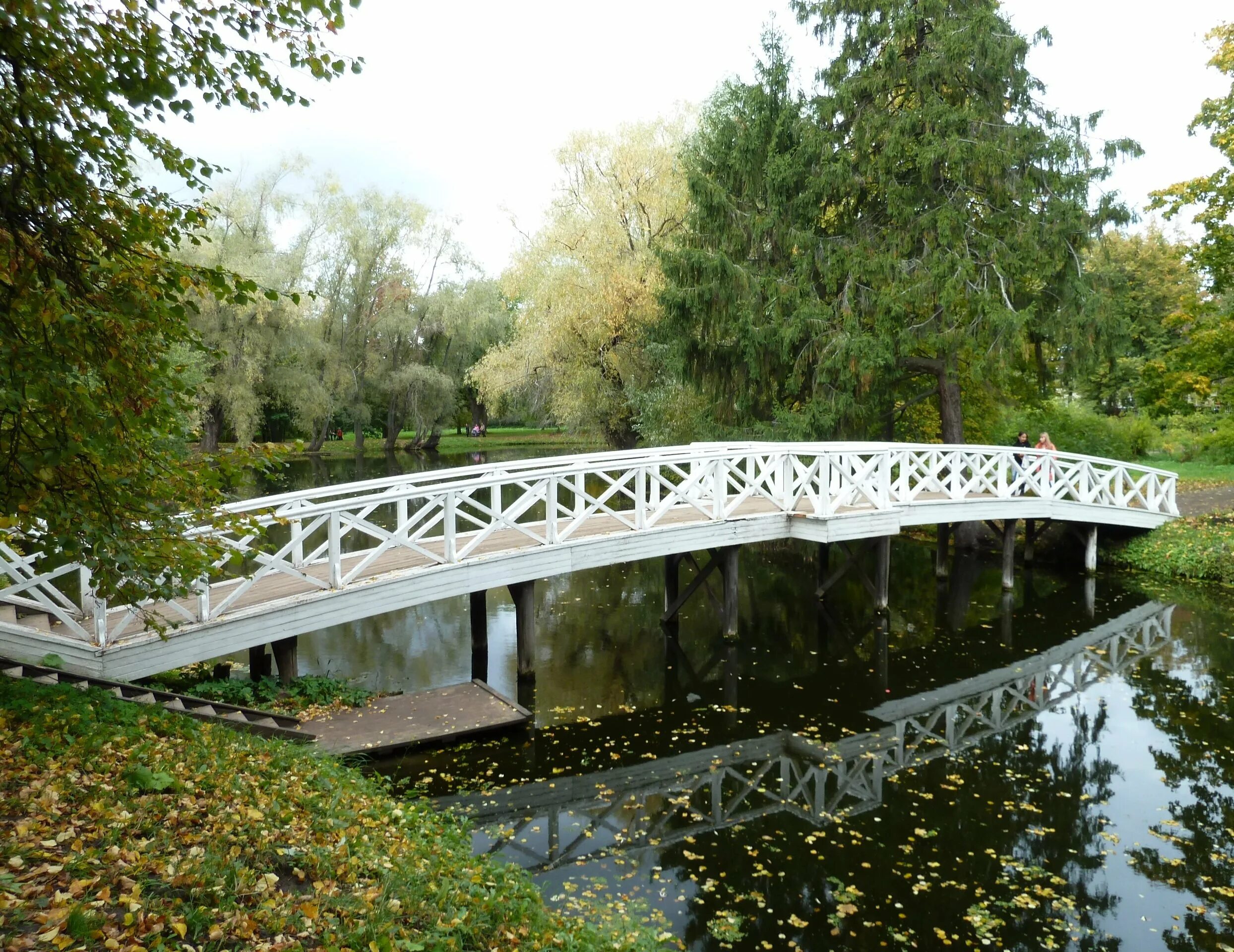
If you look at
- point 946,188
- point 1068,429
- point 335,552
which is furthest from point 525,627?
point 1068,429

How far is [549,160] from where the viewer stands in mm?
26453

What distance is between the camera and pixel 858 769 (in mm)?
8172

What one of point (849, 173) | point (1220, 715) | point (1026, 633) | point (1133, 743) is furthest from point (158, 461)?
point (849, 173)

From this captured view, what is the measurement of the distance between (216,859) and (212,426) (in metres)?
32.3

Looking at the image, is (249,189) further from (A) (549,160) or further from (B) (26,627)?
(B) (26,627)

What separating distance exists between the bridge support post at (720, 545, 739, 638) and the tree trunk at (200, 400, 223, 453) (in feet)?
83.3

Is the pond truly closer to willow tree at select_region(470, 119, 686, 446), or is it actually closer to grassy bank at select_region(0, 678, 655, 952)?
grassy bank at select_region(0, 678, 655, 952)

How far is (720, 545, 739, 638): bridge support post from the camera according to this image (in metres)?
12.9

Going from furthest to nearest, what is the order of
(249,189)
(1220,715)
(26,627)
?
(249,189) → (1220,715) → (26,627)

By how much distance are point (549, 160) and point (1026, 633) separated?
19827mm

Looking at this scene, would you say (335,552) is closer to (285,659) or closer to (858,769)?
(285,659)

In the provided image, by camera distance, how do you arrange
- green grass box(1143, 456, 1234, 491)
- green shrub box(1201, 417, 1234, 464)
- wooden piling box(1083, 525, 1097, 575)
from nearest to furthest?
wooden piling box(1083, 525, 1097, 575) < green grass box(1143, 456, 1234, 491) < green shrub box(1201, 417, 1234, 464)

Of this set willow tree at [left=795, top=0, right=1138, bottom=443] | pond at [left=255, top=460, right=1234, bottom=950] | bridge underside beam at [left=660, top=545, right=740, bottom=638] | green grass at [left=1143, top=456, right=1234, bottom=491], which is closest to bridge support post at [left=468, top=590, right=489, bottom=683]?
pond at [left=255, top=460, right=1234, bottom=950]

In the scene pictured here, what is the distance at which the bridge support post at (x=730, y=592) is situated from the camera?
42.4 feet
